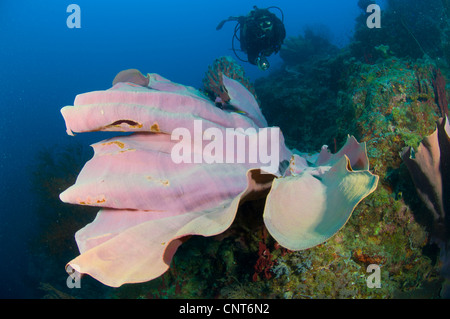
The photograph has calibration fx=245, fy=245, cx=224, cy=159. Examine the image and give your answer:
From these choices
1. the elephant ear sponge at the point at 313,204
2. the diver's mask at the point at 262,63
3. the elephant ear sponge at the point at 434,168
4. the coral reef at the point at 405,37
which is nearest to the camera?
the elephant ear sponge at the point at 313,204

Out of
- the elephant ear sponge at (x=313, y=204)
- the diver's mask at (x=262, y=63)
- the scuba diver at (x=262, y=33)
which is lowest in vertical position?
the elephant ear sponge at (x=313, y=204)

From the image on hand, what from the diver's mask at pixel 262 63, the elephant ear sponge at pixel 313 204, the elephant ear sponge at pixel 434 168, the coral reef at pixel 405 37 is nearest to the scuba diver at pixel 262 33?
the diver's mask at pixel 262 63

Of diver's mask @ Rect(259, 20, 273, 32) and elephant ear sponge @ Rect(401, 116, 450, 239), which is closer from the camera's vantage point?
elephant ear sponge @ Rect(401, 116, 450, 239)

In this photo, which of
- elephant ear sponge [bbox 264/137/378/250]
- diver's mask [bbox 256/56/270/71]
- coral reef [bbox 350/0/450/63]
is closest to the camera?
elephant ear sponge [bbox 264/137/378/250]

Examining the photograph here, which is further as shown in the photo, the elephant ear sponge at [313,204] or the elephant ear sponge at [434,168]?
the elephant ear sponge at [434,168]

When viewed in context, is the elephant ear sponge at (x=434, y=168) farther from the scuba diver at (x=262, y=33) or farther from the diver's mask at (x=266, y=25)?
the diver's mask at (x=266, y=25)

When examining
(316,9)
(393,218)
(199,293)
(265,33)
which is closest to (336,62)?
(265,33)

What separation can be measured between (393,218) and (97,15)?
13482cm

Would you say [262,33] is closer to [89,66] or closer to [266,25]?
[266,25]

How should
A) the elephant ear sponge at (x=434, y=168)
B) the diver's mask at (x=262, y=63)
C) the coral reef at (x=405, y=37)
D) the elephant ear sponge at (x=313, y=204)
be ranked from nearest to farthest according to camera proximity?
the elephant ear sponge at (x=313, y=204), the elephant ear sponge at (x=434, y=168), the diver's mask at (x=262, y=63), the coral reef at (x=405, y=37)

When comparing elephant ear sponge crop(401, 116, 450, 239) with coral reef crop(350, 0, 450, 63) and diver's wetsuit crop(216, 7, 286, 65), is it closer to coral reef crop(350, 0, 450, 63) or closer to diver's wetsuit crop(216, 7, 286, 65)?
coral reef crop(350, 0, 450, 63)

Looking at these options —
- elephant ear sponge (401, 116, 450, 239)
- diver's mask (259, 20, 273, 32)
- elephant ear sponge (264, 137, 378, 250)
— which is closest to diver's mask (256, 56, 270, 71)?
diver's mask (259, 20, 273, 32)

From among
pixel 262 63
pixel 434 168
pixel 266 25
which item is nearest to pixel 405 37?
pixel 266 25

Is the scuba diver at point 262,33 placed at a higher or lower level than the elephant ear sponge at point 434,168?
higher
